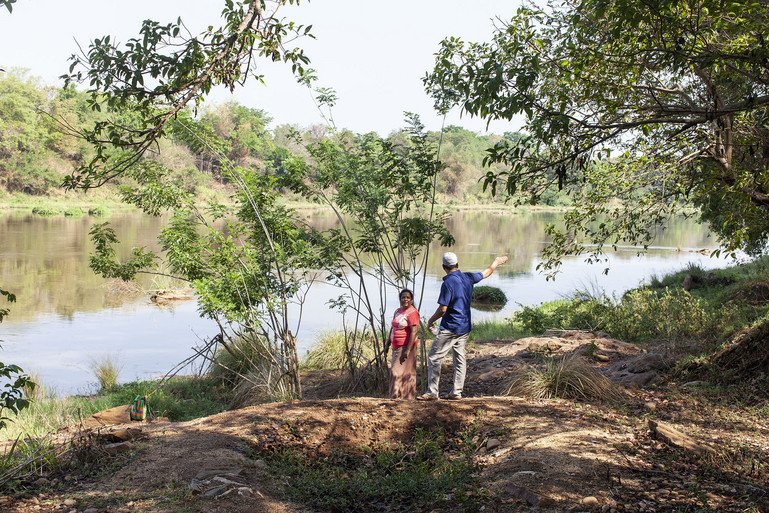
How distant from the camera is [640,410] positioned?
25.6ft

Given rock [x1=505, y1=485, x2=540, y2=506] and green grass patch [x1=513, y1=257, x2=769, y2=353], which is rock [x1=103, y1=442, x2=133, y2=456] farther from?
green grass patch [x1=513, y1=257, x2=769, y2=353]

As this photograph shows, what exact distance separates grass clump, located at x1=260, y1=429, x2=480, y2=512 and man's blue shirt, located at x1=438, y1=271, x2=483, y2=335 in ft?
4.61

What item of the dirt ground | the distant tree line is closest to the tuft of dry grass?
the dirt ground

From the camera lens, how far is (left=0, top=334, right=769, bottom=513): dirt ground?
5320 mm

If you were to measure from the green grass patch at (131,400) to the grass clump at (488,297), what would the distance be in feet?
42.3

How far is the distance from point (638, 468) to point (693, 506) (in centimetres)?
72

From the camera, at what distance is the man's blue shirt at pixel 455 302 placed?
8.24 metres

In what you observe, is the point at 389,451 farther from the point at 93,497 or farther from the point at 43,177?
the point at 43,177

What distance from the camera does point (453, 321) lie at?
27.2 feet

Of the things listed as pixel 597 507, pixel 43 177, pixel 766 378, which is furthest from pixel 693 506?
pixel 43 177

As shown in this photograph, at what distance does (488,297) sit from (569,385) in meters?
17.0

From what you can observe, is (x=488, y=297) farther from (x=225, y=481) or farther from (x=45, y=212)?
(x=45, y=212)

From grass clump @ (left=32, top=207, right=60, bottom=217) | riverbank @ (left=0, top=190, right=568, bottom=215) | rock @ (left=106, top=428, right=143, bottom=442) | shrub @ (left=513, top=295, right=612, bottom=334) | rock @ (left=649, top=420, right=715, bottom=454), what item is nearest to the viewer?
rock @ (left=649, top=420, right=715, bottom=454)

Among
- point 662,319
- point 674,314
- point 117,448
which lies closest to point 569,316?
point 662,319
